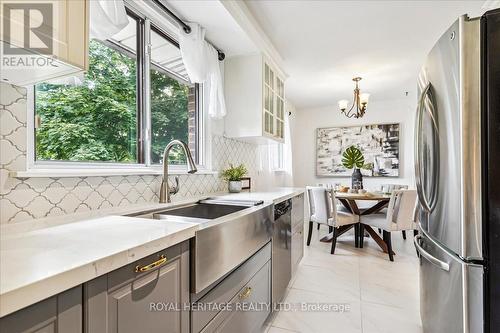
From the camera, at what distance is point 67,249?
0.67m

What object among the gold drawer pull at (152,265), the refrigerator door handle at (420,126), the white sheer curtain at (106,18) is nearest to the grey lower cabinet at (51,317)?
the gold drawer pull at (152,265)

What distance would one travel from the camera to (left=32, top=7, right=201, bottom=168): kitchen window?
1210 millimetres

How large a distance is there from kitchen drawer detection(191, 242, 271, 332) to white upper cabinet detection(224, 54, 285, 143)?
1258 millimetres

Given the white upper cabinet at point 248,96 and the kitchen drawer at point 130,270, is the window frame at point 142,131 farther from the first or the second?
the kitchen drawer at point 130,270

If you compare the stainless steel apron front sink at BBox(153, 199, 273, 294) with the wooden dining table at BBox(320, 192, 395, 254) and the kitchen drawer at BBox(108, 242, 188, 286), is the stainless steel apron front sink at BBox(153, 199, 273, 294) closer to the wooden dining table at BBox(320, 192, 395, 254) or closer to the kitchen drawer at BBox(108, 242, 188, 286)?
the kitchen drawer at BBox(108, 242, 188, 286)

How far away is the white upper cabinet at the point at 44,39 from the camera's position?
0.68 metres

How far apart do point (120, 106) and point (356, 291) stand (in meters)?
2.43

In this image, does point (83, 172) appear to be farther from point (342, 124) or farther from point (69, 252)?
point (342, 124)

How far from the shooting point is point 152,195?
164cm

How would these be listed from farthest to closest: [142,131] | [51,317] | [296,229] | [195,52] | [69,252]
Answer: [296,229]
[195,52]
[142,131]
[69,252]
[51,317]

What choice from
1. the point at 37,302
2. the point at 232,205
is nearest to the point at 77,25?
the point at 37,302

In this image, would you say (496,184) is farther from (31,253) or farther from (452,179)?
(31,253)

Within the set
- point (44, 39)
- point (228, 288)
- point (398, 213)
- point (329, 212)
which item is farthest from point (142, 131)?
point (398, 213)
